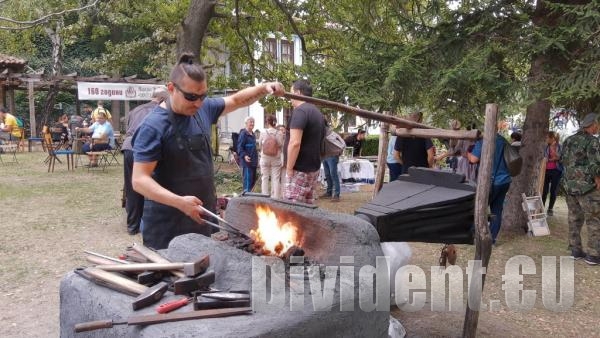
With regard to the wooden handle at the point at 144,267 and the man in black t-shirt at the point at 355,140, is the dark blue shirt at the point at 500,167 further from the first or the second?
the man in black t-shirt at the point at 355,140

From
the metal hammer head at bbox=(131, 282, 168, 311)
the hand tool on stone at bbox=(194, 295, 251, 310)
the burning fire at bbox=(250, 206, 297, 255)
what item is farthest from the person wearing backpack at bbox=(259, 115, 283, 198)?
the hand tool on stone at bbox=(194, 295, 251, 310)

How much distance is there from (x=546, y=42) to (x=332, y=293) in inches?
179

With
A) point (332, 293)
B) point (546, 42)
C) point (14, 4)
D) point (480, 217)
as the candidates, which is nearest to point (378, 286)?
point (332, 293)

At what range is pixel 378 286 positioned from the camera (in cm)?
271

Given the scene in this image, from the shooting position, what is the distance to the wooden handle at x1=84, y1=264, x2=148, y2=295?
239cm

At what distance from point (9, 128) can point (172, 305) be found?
1821 centimetres

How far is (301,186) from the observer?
536cm

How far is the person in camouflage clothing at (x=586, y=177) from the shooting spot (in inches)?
228

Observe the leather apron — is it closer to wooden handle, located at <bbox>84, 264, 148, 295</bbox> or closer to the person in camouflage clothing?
wooden handle, located at <bbox>84, 264, 148, 295</bbox>

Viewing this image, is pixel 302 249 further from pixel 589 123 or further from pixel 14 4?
pixel 14 4

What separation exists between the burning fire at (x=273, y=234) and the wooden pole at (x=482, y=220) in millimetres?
1427

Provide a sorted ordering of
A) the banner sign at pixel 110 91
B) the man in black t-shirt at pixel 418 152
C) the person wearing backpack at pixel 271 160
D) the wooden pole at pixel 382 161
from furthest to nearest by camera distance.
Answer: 1. the banner sign at pixel 110 91
2. the person wearing backpack at pixel 271 160
3. the man in black t-shirt at pixel 418 152
4. the wooden pole at pixel 382 161

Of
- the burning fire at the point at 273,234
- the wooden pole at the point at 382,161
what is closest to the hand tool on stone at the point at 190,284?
the burning fire at the point at 273,234

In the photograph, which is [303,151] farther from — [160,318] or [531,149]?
[531,149]
